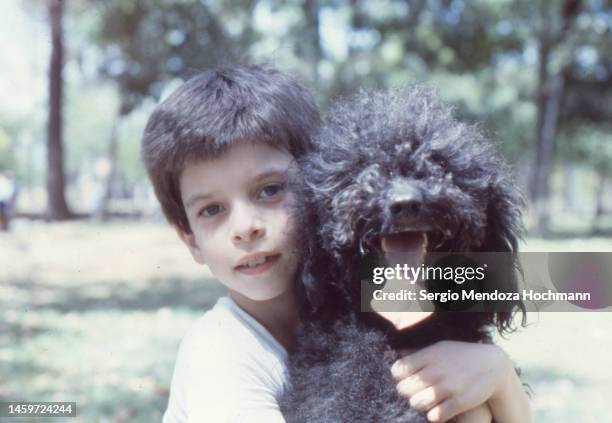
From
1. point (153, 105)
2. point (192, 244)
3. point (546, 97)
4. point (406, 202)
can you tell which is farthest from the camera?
point (546, 97)

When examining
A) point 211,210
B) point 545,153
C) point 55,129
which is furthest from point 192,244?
point 545,153

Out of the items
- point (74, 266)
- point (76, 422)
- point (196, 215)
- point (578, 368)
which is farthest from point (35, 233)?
point (196, 215)

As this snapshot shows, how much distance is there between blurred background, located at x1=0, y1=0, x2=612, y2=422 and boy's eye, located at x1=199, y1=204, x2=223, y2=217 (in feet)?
1.57

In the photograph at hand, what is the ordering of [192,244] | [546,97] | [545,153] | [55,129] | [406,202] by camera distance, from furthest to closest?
1. [546,97]
2. [545,153]
3. [55,129]
4. [192,244]
5. [406,202]

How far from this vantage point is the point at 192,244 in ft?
5.17

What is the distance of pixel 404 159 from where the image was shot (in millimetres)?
1191

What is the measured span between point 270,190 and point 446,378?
1.67 ft

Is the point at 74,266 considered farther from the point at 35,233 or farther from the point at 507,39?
the point at 507,39

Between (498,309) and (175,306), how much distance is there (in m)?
3.90

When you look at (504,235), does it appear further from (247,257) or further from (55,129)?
(55,129)

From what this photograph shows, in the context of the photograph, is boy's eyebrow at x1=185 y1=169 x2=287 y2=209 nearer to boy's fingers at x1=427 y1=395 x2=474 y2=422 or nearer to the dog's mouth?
the dog's mouth

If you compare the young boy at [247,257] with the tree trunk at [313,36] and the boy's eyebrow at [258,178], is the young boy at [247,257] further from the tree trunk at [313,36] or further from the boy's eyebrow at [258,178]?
the tree trunk at [313,36]

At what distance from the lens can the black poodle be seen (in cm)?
116

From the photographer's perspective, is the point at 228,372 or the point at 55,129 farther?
Answer: the point at 55,129
